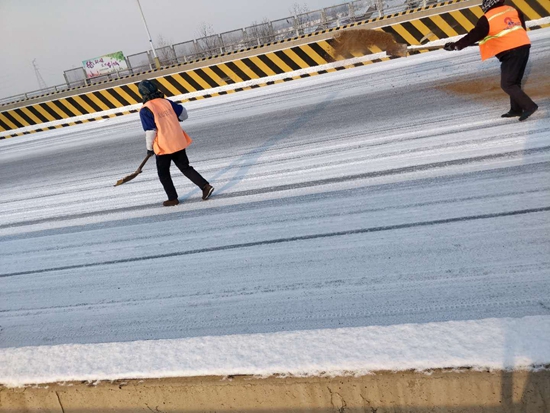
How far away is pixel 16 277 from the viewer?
5375 millimetres

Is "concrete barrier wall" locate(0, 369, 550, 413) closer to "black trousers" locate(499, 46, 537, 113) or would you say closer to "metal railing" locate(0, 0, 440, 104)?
"black trousers" locate(499, 46, 537, 113)

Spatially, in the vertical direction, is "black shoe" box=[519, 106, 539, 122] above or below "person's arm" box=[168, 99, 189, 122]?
below

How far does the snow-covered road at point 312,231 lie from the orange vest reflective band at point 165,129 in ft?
2.70

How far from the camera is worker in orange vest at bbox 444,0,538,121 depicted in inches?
248

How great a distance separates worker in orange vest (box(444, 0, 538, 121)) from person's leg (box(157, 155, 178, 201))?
4.10 metres

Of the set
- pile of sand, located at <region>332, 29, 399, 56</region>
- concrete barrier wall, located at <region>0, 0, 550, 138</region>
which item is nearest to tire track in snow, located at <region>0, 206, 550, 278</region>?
concrete barrier wall, located at <region>0, 0, 550, 138</region>

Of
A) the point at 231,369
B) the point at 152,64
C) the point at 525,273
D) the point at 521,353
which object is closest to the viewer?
the point at 521,353

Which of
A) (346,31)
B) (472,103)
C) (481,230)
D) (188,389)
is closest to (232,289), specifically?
(188,389)

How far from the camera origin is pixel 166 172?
252 inches

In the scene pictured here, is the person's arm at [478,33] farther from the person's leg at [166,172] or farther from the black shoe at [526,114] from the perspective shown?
the person's leg at [166,172]

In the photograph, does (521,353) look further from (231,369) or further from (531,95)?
(531,95)

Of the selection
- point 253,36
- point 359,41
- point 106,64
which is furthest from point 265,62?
point 106,64

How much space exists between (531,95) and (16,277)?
746 centimetres

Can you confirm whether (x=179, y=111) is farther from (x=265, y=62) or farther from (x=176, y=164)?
(x=265, y=62)
